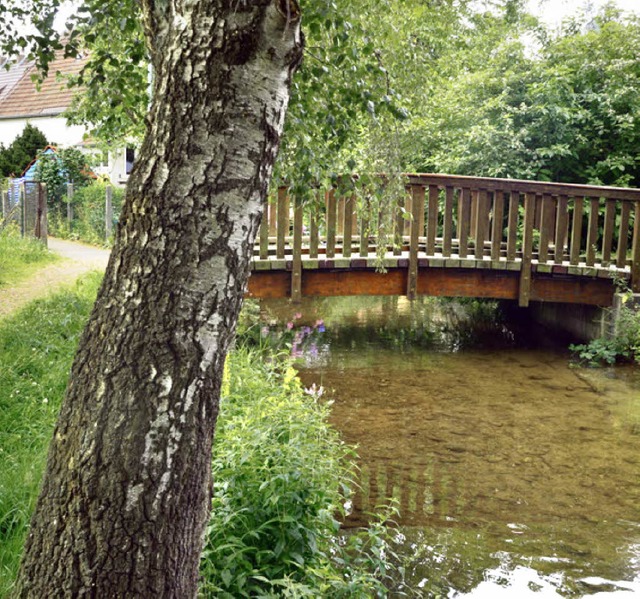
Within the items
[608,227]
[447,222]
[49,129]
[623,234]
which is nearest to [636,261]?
[623,234]

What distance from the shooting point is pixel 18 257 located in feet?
40.1

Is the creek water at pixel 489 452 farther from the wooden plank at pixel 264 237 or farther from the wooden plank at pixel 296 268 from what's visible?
the wooden plank at pixel 264 237

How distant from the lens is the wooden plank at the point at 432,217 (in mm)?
9797

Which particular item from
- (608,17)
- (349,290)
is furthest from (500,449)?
(608,17)

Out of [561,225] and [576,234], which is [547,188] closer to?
[561,225]

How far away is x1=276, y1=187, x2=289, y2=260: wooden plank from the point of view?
969 cm

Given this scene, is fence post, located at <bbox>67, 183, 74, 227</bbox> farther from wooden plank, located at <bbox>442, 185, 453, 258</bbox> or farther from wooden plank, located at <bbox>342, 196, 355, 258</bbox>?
wooden plank, located at <bbox>442, 185, 453, 258</bbox>

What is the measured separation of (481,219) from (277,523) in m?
7.34

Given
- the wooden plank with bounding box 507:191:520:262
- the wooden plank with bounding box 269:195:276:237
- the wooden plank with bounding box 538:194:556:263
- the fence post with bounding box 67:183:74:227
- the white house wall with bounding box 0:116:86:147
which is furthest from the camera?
the white house wall with bounding box 0:116:86:147

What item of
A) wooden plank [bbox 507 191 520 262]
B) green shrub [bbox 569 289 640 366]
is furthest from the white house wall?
green shrub [bbox 569 289 640 366]

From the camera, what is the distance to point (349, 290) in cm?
1027

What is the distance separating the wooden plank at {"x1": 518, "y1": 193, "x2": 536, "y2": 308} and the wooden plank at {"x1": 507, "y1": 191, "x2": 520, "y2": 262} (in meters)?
0.11

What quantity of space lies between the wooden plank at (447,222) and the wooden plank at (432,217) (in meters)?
0.13

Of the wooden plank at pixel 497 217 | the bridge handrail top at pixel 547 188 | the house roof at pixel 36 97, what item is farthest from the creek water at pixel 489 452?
the house roof at pixel 36 97
